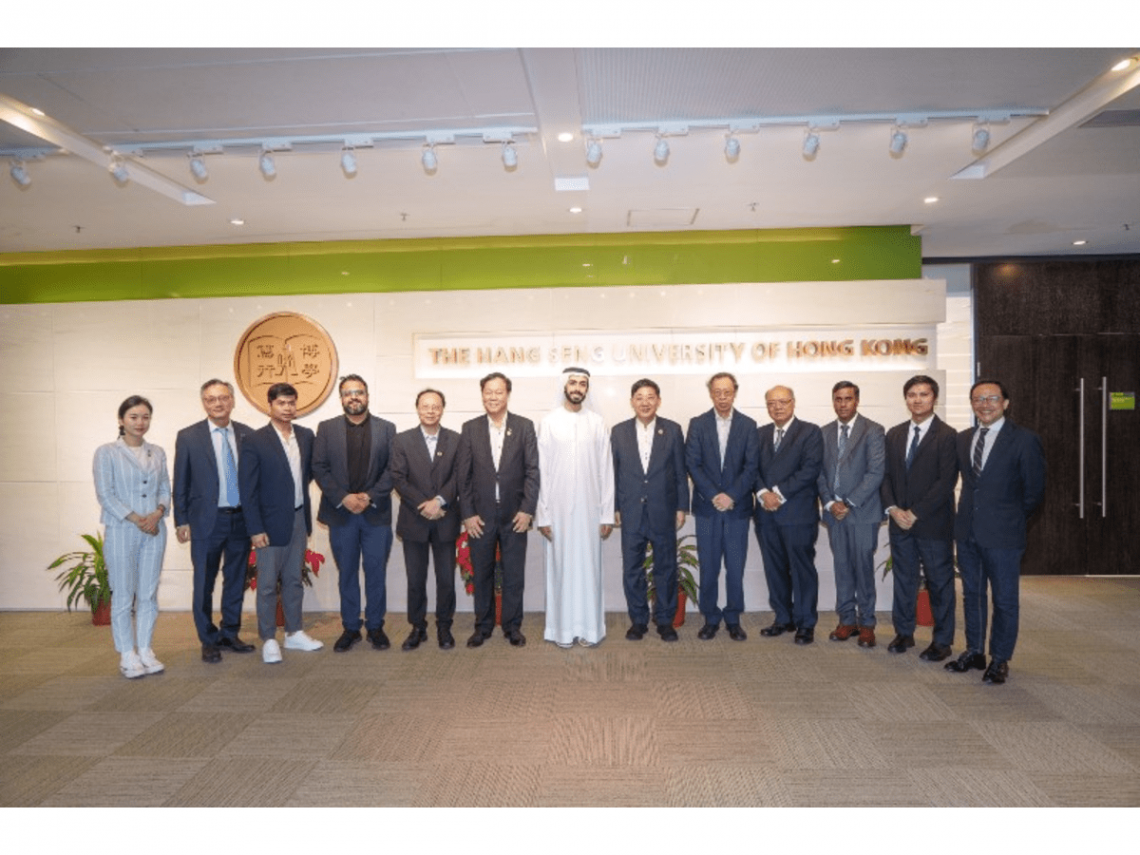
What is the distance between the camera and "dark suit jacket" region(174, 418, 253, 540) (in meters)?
5.01

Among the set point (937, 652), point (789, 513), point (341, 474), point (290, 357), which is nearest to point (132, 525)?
point (341, 474)

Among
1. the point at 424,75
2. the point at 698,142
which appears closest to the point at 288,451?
the point at 424,75

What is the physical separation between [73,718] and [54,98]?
3.20 meters

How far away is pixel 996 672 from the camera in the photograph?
4.41 metres

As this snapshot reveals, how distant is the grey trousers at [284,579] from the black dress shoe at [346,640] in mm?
315

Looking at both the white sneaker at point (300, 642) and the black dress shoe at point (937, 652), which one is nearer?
the black dress shoe at point (937, 652)

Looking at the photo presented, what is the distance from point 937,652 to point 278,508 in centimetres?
438

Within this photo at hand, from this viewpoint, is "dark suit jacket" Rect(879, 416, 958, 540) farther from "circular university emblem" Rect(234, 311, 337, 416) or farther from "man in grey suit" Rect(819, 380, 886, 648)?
"circular university emblem" Rect(234, 311, 337, 416)

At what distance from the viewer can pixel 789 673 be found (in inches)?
183

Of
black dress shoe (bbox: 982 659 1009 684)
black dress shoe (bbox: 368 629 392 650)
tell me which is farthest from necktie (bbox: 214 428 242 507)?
black dress shoe (bbox: 982 659 1009 684)

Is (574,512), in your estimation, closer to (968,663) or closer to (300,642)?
(300,642)

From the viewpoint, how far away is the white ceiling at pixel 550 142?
3.44 meters

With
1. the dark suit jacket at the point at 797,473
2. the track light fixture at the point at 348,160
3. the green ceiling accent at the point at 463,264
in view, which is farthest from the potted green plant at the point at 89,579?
the dark suit jacket at the point at 797,473

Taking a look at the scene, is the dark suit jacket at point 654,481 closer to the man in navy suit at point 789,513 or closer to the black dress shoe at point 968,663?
the man in navy suit at point 789,513
